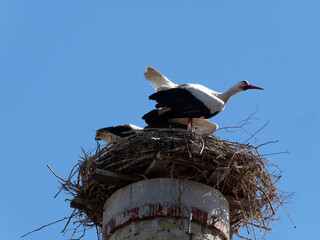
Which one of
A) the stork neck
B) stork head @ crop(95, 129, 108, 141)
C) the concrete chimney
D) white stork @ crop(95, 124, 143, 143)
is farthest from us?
stork head @ crop(95, 129, 108, 141)

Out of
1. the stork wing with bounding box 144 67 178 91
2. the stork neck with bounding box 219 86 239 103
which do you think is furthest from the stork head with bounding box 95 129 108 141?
the stork neck with bounding box 219 86 239 103

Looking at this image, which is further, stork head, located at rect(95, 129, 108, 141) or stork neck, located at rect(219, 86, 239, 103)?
stork head, located at rect(95, 129, 108, 141)

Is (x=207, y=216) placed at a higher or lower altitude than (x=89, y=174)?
lower

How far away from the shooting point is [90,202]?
9.73 m

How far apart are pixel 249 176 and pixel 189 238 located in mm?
2042

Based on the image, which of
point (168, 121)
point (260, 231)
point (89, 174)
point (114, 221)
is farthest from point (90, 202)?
point (168, 121)

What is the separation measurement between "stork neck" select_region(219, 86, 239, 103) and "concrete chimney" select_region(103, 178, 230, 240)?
4335mm

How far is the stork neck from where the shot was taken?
13.2 m

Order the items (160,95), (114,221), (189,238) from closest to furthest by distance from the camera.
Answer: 1. (189,238)
2. (114,221)
3. (160,95)

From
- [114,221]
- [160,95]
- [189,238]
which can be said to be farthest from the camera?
[160,95]

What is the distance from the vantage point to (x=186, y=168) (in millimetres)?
9172

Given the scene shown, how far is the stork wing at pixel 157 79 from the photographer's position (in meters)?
13.2

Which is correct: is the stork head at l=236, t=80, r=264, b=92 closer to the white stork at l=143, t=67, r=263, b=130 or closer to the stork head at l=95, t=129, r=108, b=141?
the white stork at l=143, t=67, r=263, b=130

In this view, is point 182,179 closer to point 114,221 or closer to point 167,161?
point 167,161
